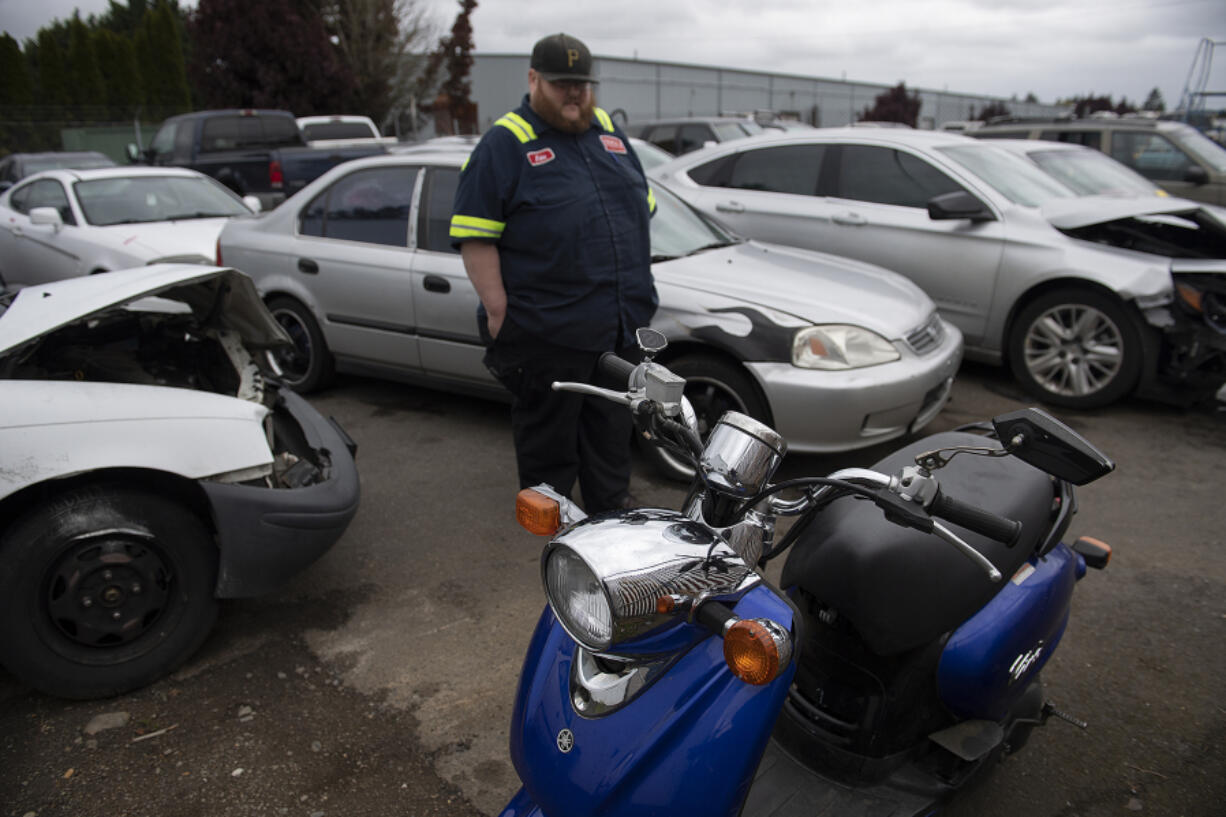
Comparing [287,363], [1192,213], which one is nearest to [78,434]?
[287,363]

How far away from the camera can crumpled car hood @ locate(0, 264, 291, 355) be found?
2668 mm

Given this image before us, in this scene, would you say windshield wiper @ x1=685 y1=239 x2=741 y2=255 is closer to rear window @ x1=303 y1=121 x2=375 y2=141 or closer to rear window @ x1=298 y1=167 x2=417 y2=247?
rear window @ x1=298 y1=167 x2=417 y2=247

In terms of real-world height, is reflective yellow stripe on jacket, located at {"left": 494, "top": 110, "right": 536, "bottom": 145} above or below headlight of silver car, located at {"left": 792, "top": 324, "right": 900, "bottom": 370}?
above

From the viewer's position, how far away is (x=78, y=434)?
2488 mm

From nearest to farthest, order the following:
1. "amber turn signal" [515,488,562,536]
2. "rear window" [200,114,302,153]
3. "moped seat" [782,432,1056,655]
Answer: "amber turn signal" [515,488,562,536]
"moped seat" [782,432,1056,655]
"rear window" [200,114,302,153]

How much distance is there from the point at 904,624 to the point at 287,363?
14.7ft

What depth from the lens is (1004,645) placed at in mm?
1949

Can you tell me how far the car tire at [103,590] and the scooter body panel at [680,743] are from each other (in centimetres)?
173

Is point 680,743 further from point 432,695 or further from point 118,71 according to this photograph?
point 118,71

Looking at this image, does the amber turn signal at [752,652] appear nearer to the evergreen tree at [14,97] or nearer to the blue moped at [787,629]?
the blue moped at [787,629]

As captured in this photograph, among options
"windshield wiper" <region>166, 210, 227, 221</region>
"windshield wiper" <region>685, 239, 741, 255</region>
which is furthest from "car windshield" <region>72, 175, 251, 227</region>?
"windshield wiper" <region>685, 239, 741, 255</region>

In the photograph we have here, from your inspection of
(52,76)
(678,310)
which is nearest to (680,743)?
(678,310)

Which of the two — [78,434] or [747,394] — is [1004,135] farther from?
[78,434]

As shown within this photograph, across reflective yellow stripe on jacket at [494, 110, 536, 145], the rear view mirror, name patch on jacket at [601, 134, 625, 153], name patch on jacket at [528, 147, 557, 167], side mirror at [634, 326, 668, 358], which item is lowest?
the rear view mirror
